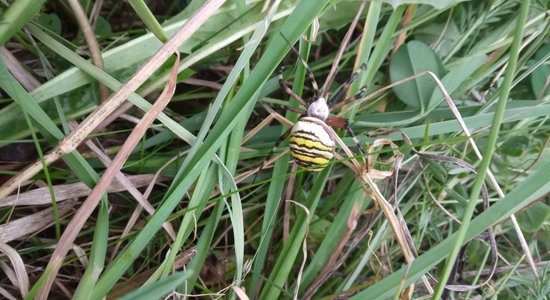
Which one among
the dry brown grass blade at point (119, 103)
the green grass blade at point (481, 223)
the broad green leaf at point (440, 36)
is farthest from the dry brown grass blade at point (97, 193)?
the broad green leaf at point (440, 36)

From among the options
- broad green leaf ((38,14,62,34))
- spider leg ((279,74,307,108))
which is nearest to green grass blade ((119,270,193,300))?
Result: spider leg ((279,74,307,108))

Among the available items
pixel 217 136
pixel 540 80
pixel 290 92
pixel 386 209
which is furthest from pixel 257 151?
pixel 540 80

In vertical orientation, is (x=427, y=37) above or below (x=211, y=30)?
below

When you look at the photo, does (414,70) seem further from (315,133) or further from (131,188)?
(131,188)

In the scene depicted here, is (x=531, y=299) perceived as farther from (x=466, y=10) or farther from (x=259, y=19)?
(x=259, y=19)

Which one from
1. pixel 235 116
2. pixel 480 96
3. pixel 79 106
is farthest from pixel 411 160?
pixel 79 106

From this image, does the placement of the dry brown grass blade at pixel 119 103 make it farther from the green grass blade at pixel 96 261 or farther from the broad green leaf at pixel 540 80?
the broad green leaf at pixel 540 80
